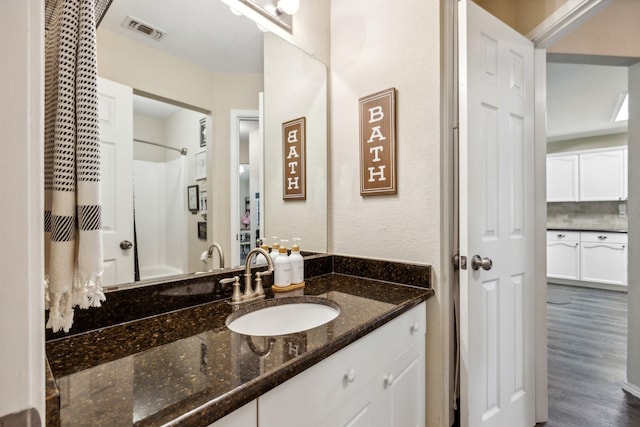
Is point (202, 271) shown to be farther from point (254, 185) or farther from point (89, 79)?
point (89, 79)

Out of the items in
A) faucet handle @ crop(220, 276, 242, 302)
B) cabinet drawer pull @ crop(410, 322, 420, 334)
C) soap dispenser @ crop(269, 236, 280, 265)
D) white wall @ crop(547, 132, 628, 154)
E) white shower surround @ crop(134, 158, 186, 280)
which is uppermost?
white wall @ crop(547, 132, 628, 154)

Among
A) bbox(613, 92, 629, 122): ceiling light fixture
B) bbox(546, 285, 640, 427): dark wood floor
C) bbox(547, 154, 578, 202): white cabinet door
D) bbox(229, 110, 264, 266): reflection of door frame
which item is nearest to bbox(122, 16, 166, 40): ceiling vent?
bbox(229, 110, 264, 266): reflection of door frame

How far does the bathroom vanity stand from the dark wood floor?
1218mm

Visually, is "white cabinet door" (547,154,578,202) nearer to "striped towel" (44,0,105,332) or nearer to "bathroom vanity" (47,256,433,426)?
"bathroom vanity" (47,256,433,426)

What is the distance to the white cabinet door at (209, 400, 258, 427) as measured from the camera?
1.77 ft

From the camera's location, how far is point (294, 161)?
160 centimetres

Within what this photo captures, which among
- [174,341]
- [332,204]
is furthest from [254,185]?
[174,341]

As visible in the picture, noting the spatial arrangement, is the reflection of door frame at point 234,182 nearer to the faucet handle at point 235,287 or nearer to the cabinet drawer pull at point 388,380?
the faucet handle at point 235,287

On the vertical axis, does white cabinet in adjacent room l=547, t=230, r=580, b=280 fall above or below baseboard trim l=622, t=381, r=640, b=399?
above

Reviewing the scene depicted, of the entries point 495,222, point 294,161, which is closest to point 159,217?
point 294,161

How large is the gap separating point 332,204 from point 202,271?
2.60ft

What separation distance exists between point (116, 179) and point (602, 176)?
594 cm

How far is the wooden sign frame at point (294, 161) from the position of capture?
1.58 m

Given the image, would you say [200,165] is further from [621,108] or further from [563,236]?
[563,236]
